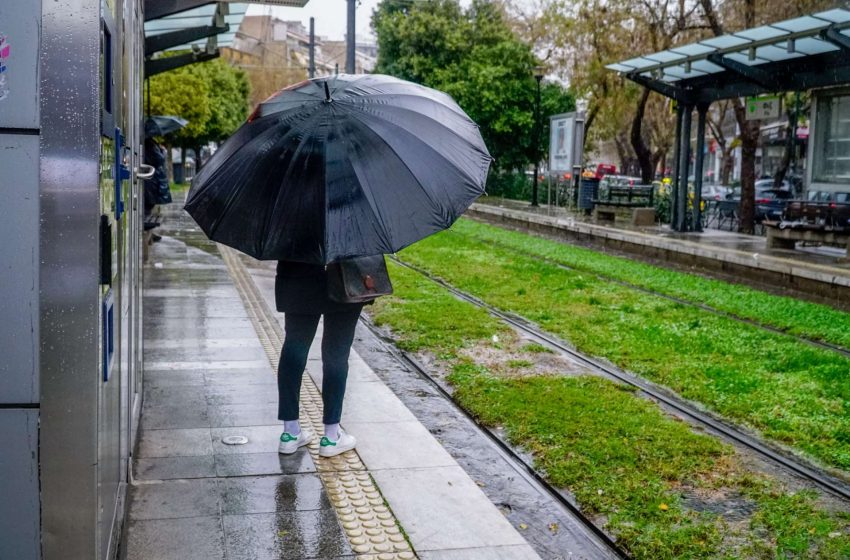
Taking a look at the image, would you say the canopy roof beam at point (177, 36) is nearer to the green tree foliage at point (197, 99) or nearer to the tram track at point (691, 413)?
the tram track at point (691, 413)

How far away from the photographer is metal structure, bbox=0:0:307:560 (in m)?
2.72

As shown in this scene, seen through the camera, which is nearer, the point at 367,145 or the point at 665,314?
the point at 367,145

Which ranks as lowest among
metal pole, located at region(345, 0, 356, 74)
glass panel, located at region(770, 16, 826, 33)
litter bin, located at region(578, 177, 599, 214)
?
litter bin, located at region(578, 177, 599, 214)

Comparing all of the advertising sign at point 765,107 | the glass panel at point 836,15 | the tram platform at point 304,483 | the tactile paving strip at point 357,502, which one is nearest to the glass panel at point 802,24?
the glass panel at point 836,15

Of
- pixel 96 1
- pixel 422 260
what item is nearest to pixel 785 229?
pixel 422 260

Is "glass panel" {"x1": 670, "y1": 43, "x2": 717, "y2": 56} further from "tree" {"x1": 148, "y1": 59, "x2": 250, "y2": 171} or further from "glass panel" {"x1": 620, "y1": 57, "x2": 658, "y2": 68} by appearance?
"tree" {"x1": 148, "y1": 59, "x2": 250, "y2": 171}

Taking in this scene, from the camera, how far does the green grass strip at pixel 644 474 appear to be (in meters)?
4.50

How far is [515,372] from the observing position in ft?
26.2

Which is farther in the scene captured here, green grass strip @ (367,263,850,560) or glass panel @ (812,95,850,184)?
glass panel @ (812,95,850,184)

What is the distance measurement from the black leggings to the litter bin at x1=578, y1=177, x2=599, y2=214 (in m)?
23.1

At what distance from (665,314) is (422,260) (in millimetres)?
6433

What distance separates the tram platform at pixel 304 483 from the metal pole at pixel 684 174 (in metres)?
14.3

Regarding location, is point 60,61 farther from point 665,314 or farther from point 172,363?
point 665,314

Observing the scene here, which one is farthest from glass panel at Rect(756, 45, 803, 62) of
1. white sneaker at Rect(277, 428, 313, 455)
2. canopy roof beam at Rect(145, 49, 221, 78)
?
white sneaker at Rect(277, 428, 313, 455)
